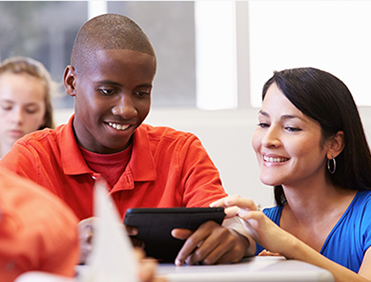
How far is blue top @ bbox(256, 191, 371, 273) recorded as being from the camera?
1.42 metres

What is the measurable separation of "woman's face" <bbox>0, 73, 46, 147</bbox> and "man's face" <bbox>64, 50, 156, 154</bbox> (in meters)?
1.19

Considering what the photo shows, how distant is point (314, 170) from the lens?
153cm

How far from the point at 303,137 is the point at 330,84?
206 millimetres

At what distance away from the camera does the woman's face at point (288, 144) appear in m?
1.47

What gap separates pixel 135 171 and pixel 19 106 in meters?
1.37

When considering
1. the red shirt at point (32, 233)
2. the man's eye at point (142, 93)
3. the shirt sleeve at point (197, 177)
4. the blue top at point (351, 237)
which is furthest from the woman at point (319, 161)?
the red shirt at point (32, 233)

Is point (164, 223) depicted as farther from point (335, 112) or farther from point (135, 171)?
point (335, 112)

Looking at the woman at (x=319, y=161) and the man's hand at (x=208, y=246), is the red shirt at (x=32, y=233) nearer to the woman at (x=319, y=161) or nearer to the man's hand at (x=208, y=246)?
the man's hand at (x=208, y=246)

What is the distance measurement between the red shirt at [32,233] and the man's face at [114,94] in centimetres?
79

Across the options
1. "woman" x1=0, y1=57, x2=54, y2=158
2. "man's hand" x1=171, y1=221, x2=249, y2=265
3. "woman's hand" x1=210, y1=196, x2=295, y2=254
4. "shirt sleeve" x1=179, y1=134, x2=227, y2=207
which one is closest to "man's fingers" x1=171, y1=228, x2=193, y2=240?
"man's hand" x1=171, y1=221, x2=249, y2=265

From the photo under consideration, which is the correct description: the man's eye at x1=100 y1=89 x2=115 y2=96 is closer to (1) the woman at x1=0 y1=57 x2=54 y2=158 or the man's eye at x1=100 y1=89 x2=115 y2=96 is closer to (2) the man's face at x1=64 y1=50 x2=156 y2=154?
(2) the man's face at x1=64 y1=50 x2=156 y2=154

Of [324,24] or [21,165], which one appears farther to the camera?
[324,24]

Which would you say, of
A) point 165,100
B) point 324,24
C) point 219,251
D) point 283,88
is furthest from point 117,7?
point 219,251

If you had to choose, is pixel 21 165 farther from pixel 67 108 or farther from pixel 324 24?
pixel 324 24
